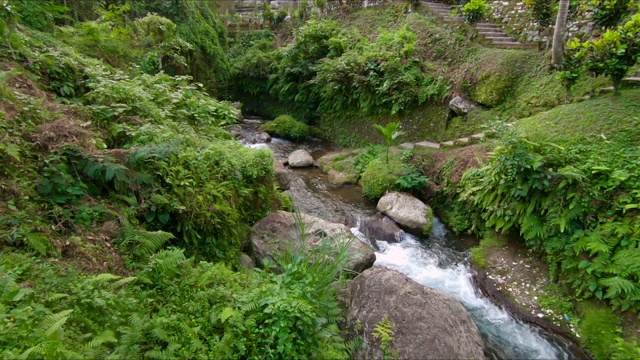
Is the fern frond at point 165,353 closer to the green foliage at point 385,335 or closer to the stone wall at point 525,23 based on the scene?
the green foliage at point 385,335

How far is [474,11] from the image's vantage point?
11.6m

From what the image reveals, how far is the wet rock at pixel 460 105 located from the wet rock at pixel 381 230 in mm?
4609

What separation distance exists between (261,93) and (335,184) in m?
9.32

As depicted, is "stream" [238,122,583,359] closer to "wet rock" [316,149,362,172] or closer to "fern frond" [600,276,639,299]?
"wet rock" [316,149,362,172]

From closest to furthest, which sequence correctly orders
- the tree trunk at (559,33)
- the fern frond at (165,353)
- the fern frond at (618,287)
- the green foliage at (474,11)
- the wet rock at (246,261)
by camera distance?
1. the fern frond at (165,353)
2. the fern frond at (618,287)
3. the wet rock at (246,261)
4. the tree trunk at (559,33)
5. the green foliage at (474,11)

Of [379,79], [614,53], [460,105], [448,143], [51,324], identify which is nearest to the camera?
[51,324]

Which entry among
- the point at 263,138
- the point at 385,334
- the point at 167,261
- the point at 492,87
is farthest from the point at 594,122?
the point at 263,138

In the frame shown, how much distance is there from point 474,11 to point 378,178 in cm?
703

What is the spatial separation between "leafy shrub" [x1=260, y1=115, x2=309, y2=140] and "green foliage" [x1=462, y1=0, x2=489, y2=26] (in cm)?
715

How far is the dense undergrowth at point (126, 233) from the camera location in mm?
3014

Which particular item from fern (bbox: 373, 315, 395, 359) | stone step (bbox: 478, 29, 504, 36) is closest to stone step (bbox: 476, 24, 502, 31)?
stone step (bbox: 478, 29, 504, 36)

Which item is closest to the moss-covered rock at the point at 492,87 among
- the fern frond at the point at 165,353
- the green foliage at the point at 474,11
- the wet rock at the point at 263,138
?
the green foliage at the point at 474,11

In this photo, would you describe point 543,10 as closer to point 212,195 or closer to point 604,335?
point 604,335

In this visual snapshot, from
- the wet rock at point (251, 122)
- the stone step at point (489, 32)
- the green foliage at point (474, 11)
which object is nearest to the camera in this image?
the green foliage at point (474, 11)
